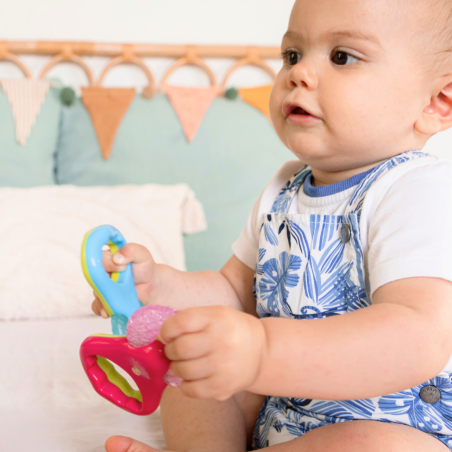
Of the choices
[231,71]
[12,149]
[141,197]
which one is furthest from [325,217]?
[231,71]

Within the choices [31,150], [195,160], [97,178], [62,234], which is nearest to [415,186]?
[62,234]

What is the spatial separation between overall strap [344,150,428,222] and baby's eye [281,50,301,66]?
20 cm

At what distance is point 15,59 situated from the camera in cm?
172

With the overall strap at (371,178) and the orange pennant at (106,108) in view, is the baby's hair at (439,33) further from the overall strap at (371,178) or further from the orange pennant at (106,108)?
the orange pennant at (106,108)

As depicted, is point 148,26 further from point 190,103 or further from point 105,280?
point 105,280

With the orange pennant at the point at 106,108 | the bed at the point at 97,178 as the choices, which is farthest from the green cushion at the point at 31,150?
the orange pennant at the point at 106,108

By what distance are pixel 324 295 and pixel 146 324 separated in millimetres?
276

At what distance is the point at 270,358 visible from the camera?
0.44m

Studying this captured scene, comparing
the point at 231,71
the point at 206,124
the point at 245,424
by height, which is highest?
the point at 231,71

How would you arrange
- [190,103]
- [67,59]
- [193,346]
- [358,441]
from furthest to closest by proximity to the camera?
[67,59] → [190,103] → [358,441] → [193,346]

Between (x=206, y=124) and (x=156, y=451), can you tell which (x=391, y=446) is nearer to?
(x=156, y=451)

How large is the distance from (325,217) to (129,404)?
1.15 ft

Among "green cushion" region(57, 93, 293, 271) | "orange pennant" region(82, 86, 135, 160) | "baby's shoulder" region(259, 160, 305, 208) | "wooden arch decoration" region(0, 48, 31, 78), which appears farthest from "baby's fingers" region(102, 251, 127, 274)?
"wooden arch decoration" region(0, 48, 31, 78)

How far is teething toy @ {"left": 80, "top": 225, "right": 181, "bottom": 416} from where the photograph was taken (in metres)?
0.48
